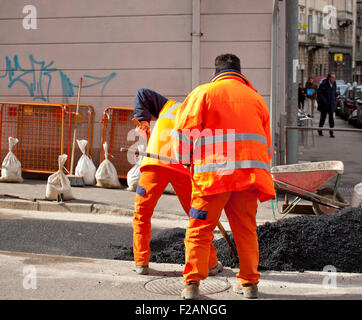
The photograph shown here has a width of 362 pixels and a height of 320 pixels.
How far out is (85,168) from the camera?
10.1 m

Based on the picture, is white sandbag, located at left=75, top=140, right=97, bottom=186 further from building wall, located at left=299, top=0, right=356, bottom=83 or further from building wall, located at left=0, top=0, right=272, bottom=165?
building wall, located at left=299, top=0, right=356, bottom=83

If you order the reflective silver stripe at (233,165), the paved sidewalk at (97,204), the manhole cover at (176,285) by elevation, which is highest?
the reflective silver stripe at (233,165)

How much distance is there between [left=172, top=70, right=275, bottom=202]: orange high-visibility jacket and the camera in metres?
4.42

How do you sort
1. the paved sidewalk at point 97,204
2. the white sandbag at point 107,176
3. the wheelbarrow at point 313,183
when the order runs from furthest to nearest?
1. the white sandbag at point 107,176
2. the paved sidewalk at point 97,204
3. the wheelbarrow at point 313,183

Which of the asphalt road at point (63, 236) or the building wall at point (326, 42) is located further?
the building wall at point (326, 42)

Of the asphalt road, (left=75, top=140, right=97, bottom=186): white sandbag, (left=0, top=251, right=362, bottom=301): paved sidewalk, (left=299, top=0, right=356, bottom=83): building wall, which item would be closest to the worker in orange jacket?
(left=0, top=251, right=362, bottom=301): paved sidewalk

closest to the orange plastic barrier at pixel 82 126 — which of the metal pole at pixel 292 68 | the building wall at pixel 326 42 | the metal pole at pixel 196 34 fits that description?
the metal pole at pixel 196 34

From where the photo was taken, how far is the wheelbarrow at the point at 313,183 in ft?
24.4

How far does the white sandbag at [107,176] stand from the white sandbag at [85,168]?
179 mm

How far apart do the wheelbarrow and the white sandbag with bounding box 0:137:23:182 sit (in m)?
4.44

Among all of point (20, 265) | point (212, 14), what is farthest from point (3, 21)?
point (20, 265)

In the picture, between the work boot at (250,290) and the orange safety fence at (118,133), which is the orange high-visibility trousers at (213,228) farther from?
the orange safety fence at (118,133)

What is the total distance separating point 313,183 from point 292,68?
2428 mm

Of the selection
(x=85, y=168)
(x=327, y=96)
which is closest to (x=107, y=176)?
(x=85, y=168)
